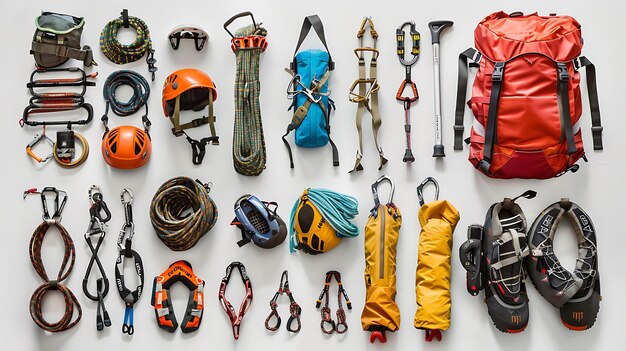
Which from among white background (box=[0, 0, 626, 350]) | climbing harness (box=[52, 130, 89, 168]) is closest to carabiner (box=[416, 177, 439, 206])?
white background (box=[0, 0, 626, 350])

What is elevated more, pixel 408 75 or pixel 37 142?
pixel 408 75

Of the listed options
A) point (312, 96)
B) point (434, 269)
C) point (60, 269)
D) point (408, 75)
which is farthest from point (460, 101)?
point (60, 269)

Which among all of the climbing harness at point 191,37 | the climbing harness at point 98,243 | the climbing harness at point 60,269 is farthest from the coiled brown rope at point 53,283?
the climbing harness at point 191,37

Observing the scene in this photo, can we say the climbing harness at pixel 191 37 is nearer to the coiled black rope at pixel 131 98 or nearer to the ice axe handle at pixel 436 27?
the coiled black rope at pixel 131 98

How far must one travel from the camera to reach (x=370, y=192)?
3.32m

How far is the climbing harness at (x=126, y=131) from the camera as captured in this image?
3.29 m

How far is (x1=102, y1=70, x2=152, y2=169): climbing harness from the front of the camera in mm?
3285

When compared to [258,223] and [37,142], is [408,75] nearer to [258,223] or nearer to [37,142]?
[258,223]

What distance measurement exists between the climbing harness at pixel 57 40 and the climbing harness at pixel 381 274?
2005 millimetres

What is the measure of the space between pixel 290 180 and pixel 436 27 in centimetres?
124

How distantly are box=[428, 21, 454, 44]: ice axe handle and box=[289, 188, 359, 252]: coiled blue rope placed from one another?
105 cm

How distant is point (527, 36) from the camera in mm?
3072

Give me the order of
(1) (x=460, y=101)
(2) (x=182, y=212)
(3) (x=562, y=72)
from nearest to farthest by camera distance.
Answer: (3) (x=562, y=72)
(1) (x=460, y=101)
(2) (x=182, y=212)

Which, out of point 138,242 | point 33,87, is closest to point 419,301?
point 138,242
